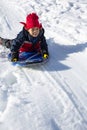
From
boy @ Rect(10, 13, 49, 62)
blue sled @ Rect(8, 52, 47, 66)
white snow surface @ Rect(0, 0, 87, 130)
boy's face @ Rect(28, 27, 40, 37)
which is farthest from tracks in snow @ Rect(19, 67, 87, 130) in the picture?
boy's face @ Rect(28, 27, 40, 37)

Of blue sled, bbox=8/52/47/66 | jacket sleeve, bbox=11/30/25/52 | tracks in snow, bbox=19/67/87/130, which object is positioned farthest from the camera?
jacket sleeve, bbox=11/30/25/52

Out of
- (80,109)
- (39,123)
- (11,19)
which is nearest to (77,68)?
(80,109)

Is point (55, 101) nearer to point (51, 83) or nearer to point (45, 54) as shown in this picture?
point (51, 83)

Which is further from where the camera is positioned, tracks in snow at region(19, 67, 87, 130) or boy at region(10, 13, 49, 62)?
boy at region(10, 13, 49, 62)

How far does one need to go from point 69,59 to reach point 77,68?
0.35 m

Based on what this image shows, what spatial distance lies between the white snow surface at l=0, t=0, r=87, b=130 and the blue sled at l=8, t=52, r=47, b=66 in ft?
0.26

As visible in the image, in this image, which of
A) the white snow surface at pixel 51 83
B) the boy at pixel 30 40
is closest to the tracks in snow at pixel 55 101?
the white snow surface at pixel 51 83

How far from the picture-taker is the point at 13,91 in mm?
4023

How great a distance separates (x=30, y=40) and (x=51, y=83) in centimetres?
101

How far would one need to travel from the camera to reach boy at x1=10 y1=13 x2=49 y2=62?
486 cm

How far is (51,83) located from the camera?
4.32 m

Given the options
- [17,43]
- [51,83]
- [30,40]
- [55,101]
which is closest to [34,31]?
[30,40]

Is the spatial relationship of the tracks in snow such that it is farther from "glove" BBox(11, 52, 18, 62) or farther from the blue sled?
"glove" BBox(11, 52, 18, 62)

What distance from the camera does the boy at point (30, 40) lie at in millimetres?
4855
